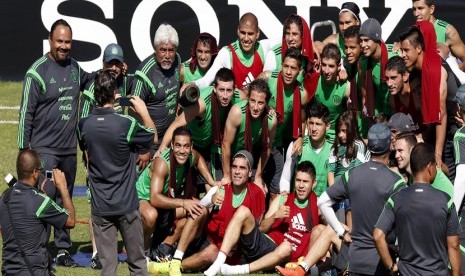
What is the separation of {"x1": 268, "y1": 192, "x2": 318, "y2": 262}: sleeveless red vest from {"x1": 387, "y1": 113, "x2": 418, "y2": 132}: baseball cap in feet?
4.15

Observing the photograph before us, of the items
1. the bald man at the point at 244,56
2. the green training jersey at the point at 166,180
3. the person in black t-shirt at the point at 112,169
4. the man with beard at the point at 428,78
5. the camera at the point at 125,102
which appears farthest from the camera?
the bald man at the point at 244,56

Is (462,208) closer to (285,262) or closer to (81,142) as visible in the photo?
(285,262)

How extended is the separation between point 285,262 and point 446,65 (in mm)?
2426

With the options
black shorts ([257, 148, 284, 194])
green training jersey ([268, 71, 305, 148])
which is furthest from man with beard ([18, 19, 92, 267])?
Answer: black shorts ([257, 148, 284, 194])

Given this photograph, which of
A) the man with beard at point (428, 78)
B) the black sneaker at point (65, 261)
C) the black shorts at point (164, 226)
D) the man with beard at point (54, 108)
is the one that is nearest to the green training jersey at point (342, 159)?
the man with beard at point (428, 78)

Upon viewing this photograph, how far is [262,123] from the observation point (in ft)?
40.2

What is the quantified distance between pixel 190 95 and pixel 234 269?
178 cm

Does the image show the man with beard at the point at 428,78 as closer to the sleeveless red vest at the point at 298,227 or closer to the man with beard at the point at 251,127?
the sleeveless red vest at the point at 298,227

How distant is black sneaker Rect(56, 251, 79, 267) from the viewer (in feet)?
38.9

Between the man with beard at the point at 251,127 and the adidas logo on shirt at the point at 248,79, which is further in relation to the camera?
the adidas logo on shirt at the point at 248,79

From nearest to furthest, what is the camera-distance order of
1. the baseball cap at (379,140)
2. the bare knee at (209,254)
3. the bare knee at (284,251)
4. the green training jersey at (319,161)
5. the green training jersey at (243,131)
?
the baseball cap at (379,140), the bare knee at (284,251), the bare knee at (209,254), the green training jersey at (243,131), the green training jersey at (319,161)

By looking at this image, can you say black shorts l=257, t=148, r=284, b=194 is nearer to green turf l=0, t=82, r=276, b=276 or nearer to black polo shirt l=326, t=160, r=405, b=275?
green turf l=0, t=82, r=276, b=276

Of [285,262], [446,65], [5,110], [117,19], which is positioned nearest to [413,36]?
[446,65]

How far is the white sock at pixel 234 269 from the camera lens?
1152 cm
